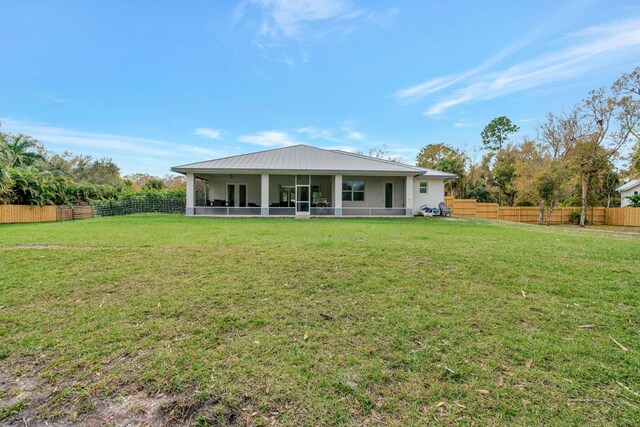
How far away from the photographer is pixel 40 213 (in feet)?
58.1

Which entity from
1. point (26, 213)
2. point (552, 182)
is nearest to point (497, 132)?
point (552, 182)

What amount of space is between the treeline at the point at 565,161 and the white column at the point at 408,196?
26.9ft

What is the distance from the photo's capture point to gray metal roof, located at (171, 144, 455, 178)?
57.2 feet

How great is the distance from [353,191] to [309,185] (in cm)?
343

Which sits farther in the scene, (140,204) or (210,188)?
(140,204)

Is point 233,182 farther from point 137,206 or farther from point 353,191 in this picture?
point 353,191

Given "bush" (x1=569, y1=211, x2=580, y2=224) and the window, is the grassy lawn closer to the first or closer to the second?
the window

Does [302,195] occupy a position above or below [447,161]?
below

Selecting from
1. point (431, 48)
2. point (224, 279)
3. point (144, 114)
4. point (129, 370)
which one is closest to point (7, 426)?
point (129, 370)

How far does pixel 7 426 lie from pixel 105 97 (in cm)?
2266

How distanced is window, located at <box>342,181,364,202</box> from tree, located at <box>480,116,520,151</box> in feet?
81.6

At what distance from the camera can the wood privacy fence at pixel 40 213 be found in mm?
16734

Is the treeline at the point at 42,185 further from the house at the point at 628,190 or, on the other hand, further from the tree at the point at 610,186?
the tree at the point at 610,186

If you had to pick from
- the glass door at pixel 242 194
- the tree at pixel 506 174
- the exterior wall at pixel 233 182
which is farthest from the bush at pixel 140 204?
the tree at pixel 506 174
